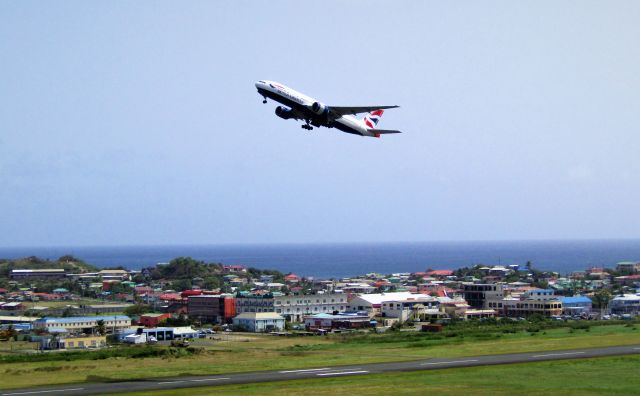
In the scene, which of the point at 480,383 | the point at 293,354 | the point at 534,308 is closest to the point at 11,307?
the point at 534,308

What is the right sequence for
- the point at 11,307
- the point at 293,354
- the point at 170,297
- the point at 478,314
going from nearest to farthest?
1. the point at 293,354
2. the point at 478,314
3. the point at 11,307
4. the point at 170,297

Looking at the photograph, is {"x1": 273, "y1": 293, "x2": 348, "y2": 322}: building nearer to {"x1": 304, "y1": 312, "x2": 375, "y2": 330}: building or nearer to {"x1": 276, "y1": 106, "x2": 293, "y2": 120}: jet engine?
{"x1": 304, "y1": 312, "x2": 375, "y2": 330}: building

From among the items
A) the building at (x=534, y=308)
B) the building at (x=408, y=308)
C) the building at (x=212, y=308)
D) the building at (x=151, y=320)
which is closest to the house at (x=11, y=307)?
the building at (x=212, y=308)

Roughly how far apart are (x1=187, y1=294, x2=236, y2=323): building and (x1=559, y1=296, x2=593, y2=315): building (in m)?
46.3

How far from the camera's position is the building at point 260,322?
112 metres

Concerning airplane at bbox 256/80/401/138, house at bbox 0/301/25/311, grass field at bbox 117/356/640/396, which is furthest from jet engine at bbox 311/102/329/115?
house at bbox 0/301/25/311

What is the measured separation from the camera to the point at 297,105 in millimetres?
73125

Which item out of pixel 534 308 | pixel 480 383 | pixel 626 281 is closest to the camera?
pixel 480 383

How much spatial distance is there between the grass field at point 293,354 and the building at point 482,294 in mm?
45074

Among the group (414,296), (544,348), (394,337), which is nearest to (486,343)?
(544,348)

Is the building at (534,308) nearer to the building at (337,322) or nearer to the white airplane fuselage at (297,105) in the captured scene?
the building at (337,322)

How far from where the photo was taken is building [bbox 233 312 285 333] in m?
112

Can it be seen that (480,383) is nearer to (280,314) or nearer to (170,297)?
(280,314)

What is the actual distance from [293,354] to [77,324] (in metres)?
44.1
